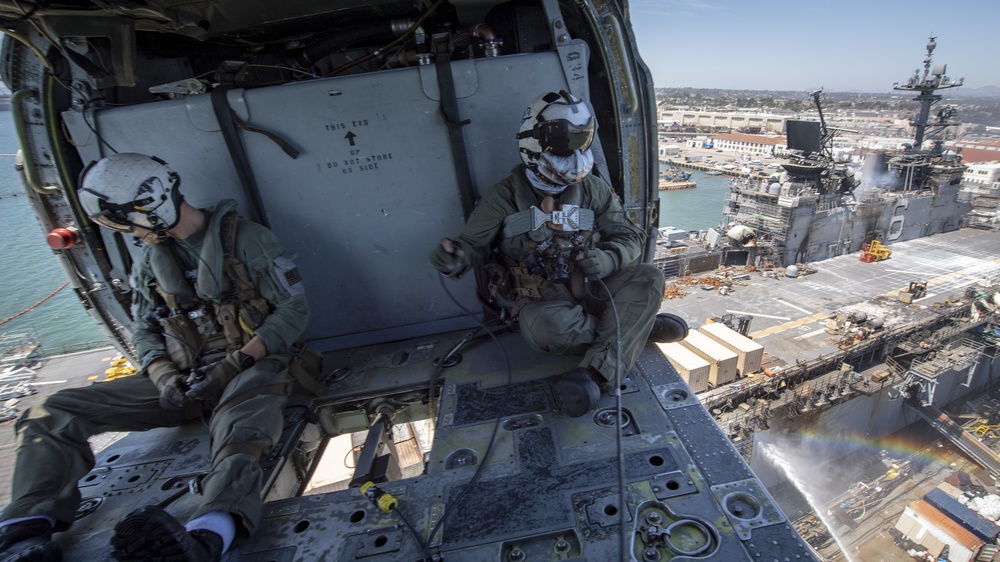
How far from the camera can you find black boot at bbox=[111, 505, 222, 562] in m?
1.63

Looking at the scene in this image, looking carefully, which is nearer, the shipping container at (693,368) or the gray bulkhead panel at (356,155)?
the gray bulkhead panel at (356,155)

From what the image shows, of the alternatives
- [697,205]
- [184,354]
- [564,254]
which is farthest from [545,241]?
[697,205]

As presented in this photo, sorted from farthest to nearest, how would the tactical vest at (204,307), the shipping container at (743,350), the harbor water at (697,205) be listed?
the harbor water at (697,205) → the shipping container at (743,350) → the tactical vest at (204,307)

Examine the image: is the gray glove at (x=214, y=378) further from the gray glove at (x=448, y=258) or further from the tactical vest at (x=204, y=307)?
the gray glove at (x=448, y=258)

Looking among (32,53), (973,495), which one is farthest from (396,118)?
(973,495)

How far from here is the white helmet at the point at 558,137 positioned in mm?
2629

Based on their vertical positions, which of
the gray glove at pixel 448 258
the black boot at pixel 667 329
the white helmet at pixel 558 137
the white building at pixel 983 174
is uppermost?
the white helmet at pixel 558 137

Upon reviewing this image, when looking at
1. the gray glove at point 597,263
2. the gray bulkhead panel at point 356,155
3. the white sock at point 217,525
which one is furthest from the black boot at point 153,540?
the gray glove at point 597,263

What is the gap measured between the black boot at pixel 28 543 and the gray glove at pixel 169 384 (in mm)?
711

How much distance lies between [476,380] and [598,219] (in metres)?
1.33

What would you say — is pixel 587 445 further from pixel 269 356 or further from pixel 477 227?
pixel 269 356

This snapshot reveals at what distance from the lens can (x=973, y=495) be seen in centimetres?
1243

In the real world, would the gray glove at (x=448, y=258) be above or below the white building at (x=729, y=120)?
above

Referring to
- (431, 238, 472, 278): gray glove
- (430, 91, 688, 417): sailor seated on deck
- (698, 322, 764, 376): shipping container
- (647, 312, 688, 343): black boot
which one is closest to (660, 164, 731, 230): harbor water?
(698, 322, 764, 376): shipping container
